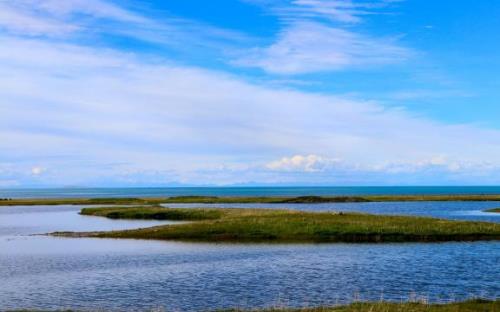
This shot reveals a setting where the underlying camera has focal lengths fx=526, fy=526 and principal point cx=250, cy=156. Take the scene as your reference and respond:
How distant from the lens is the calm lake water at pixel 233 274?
113ft

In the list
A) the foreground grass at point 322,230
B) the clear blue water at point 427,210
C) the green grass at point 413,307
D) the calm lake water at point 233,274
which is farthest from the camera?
the clear blue water at point 427,210

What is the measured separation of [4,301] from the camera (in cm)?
3428

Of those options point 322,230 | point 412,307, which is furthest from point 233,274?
point 322,230

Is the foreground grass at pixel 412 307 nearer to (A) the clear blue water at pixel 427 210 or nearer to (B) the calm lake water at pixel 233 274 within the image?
(B) the calm lake water at pixel 233 274

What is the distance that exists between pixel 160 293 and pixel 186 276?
656cm

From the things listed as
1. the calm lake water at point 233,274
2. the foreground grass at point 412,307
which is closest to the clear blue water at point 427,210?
the calm lake water at point 233,274

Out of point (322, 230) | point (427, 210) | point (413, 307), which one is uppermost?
point (322, 230)

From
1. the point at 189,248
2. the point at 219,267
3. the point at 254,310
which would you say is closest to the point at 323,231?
the point at 189,248

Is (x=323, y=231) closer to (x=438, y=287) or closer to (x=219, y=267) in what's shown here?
(x=219, y=267)

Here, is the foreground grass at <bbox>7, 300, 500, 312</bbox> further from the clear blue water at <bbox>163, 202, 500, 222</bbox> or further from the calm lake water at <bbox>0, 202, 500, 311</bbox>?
the clear blue water at <bbox>163, 202, 500, 222</bbox>

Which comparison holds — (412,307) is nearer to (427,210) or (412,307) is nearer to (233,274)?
(233,274)

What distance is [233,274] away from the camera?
43.6 m

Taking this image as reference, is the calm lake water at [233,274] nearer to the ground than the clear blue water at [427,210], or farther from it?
nearer to the ground

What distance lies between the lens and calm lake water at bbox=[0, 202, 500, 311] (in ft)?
113
